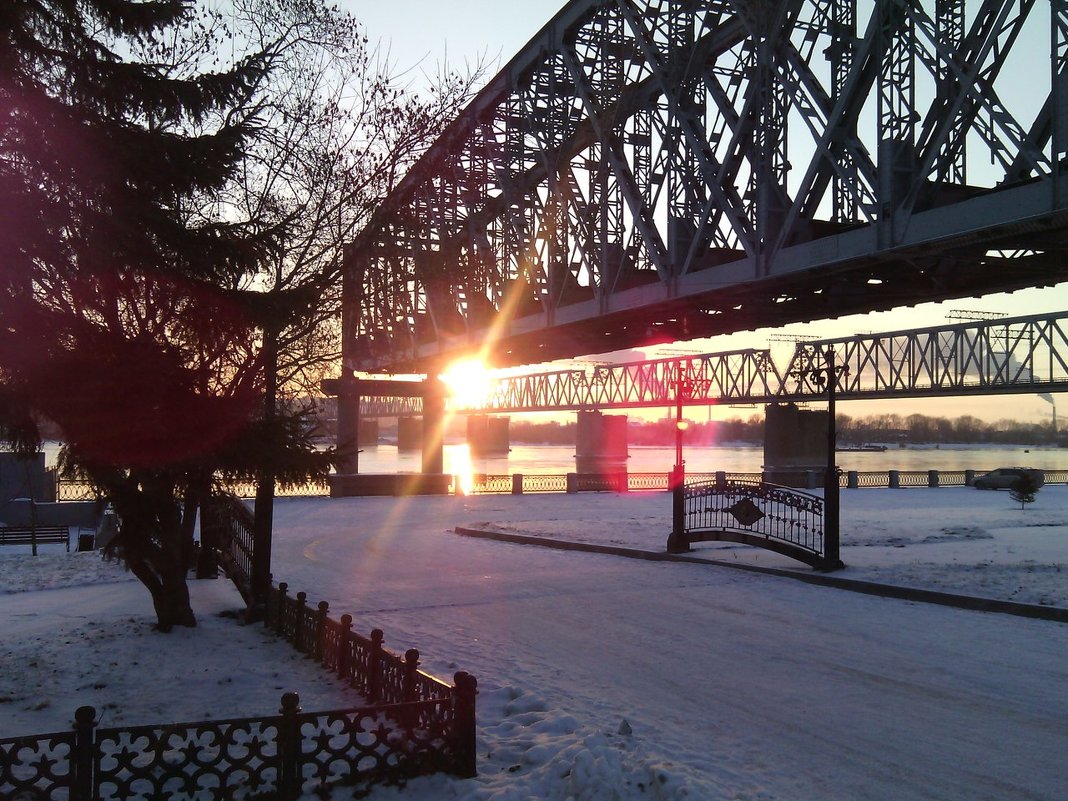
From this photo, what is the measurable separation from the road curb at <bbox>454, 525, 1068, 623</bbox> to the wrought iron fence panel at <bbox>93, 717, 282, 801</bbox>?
1068cm

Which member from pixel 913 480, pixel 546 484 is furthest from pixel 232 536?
pixel 913 480

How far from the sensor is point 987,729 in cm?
787

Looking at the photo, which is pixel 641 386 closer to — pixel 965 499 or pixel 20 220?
pixel 965 499

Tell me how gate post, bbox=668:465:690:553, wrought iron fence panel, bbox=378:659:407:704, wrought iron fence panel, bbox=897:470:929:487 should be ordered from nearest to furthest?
wrought iron fence panel, bbox=378:659:407:704, gate post, bbox=668:465:690:553, wrought iron fence panel, bbox=897:470:929:487

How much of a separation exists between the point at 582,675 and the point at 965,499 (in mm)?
35080

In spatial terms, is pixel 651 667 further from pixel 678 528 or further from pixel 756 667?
pixel 678 528

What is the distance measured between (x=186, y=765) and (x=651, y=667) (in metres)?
5.28

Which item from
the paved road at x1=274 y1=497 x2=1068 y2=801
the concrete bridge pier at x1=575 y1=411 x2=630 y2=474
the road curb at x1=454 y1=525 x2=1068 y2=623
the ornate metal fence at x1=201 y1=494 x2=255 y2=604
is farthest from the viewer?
the concrete bridge pier at x1=575 y1=411 x2=630 y2=474

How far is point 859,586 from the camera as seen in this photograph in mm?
15195

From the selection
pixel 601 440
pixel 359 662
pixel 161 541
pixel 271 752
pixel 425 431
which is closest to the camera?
pixel 271 752

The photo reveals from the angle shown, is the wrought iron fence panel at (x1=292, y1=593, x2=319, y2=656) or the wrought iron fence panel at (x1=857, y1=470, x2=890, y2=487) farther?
the wrought iron fence panel at (x1=857, y1=470, x2=890, y2=487)

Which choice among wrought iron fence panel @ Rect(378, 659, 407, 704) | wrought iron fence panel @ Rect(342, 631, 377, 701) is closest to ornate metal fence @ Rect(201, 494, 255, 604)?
wrought iron fence panel @ Rect(342, 631, 377, 701)

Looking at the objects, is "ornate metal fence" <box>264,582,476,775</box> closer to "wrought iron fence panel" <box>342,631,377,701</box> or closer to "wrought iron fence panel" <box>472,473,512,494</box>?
"wrought iron fence panel" <box>342,631,377,701</box>

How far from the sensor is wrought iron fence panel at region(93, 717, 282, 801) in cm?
588
